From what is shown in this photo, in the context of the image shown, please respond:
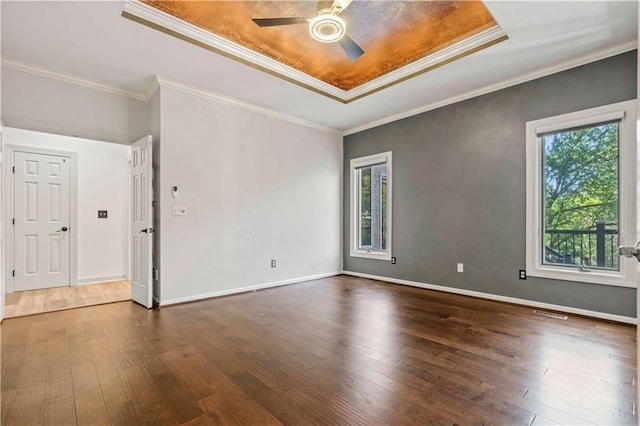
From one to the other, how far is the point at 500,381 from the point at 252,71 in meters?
3.72

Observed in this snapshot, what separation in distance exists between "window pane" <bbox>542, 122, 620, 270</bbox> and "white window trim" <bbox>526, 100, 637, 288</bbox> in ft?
0.27

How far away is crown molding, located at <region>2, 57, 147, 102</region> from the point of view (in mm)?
3217

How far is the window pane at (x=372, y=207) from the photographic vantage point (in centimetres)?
540

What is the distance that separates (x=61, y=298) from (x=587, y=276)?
21.0 feet

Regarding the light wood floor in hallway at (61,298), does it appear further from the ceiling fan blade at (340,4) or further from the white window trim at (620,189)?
the white window trim at (620,189)

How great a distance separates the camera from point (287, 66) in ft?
11.7

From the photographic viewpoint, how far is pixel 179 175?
378cm

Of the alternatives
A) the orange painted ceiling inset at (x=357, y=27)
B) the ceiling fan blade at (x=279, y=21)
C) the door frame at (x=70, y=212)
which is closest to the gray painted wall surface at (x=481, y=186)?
the orange painted ceiling inset at (x=357, y=27)

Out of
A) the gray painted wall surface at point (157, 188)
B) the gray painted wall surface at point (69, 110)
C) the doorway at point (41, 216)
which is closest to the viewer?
the gray painted wall surface at point (69, 110)

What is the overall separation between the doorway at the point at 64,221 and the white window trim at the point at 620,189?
5236mm

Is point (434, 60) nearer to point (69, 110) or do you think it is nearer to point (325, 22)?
point (325, 22)

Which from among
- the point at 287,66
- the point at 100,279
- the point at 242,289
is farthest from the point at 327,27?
the point at 100,279

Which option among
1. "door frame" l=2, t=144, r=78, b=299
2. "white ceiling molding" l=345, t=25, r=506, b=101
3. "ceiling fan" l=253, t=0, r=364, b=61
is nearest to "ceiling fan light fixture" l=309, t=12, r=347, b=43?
"ceiling fan" l=253, t=0, r=364, b=61

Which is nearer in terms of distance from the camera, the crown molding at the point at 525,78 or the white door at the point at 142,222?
the crown molding at the point at 525,78
